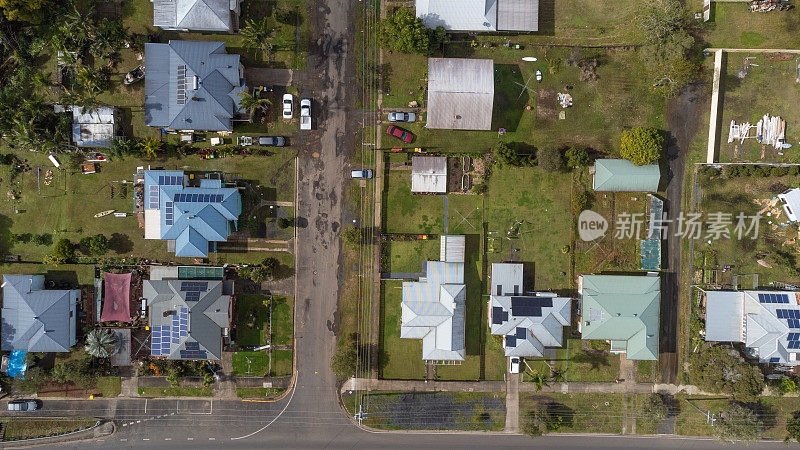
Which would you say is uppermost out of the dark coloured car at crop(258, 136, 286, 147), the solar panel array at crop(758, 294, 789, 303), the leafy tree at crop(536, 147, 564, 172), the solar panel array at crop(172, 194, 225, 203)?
the dark coloured car at crop(258, 136, 286, 147)

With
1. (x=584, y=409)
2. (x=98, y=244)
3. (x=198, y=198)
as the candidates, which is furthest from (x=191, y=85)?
(x=584, y=409)

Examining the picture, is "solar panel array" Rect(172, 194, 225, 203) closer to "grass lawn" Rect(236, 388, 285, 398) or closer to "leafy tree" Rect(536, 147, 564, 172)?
"grass lawn" Rect(236, 388, 285, 398)

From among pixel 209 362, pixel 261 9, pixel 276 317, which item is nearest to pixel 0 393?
pixel 209 362

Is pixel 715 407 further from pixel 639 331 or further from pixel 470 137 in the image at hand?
pixel 470 137

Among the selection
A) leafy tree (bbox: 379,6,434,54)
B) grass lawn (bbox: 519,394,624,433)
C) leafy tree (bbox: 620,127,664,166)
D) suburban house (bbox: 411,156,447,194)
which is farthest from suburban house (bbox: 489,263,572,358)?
leafy tree (bbox: 379,6,434,54)

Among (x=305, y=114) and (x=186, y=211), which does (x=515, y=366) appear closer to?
(x=305, y=114)

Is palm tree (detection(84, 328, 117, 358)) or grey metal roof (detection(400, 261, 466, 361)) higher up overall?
grey metal roof (detection(400, 261, 466, 361))

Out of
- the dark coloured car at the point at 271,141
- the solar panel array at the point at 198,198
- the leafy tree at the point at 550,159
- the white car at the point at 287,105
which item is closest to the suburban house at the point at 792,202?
the leafy tree at the point at 550,159
